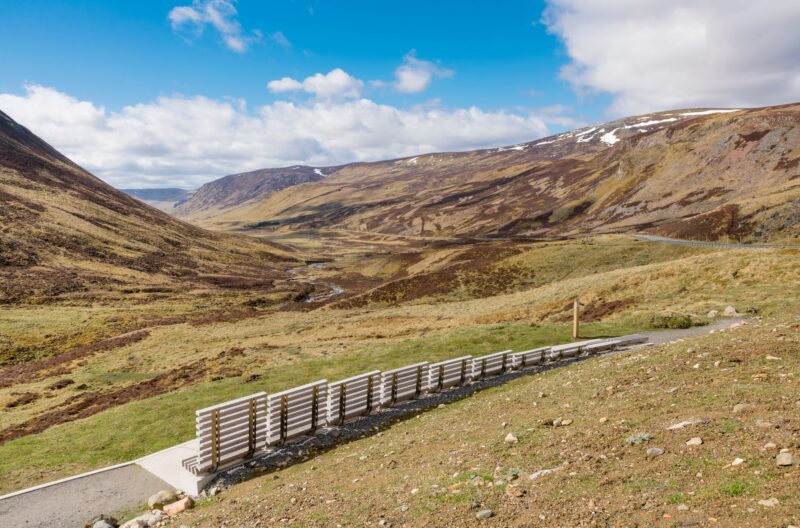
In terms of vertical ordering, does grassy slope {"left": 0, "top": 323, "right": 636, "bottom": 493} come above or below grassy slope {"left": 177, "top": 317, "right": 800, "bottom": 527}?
below

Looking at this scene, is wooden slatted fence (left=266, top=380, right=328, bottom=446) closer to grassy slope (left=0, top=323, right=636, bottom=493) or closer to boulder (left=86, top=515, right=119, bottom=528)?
boulder (left=86, top=515, right=119, bottom=528)

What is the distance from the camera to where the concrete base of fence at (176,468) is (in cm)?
1429

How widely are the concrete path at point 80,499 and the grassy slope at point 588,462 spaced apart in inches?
117

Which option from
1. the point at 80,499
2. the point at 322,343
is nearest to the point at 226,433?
the point at 80,499

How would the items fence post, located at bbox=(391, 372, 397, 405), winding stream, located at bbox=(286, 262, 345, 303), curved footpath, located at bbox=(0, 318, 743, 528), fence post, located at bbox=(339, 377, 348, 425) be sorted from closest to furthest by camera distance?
curved footpath, located at bbox=(0, 318, 743, 528)
fence post, located at bbox=(339, 377, 348, 425)
fence post, located at bbox=(391, 372, 397, 405)
winding stream, located at bbox=(286, 262, 345, 303)

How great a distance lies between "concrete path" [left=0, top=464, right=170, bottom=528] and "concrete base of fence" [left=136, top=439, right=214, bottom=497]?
24cm

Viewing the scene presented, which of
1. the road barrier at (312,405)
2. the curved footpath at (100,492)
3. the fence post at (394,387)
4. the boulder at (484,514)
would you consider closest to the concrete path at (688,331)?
the road barrier at (312,405)

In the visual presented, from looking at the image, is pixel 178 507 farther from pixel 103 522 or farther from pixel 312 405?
pixel 312 405

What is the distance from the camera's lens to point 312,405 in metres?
17.3

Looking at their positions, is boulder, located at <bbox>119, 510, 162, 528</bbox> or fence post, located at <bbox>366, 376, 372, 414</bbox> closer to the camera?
boulder, located at <bbox>119, 510, 162, 528</bbox>

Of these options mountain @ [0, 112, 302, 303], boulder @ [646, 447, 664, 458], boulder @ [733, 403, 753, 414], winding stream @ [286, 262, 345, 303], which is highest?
mountain @ [0, 112, 302, 303]

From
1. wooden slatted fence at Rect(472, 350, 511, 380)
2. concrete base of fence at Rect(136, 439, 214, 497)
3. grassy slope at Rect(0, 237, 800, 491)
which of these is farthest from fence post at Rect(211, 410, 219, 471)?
wooden slatted fence at Rect(472, 350, 511, 380)

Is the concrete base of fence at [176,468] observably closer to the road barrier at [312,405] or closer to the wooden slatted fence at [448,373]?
the road barrier at [312,405]

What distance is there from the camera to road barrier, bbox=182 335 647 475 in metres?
14.8
